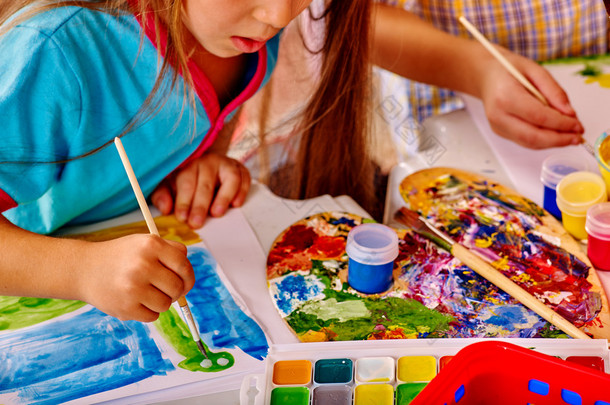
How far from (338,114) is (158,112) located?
0.94 ft

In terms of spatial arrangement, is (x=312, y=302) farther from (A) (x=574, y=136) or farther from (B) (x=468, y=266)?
(A) (x=574, y=136)

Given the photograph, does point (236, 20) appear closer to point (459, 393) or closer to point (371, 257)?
point (371, 257)

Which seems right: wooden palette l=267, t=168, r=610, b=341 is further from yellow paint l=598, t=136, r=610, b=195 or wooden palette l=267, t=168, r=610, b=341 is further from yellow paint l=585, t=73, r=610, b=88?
yellow paint l=585, t=73, r=610, b=88

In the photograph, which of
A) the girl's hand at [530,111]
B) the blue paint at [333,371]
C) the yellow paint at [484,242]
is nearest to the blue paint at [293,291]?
the blue paint at [333,371]

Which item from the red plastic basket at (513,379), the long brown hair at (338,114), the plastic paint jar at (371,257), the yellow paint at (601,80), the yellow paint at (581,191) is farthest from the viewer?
the yellow paint at (601,80)

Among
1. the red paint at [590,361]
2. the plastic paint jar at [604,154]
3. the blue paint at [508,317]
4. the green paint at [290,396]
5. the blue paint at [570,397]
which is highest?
the plastic paint jar at [604,154]

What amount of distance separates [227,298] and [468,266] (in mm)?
278

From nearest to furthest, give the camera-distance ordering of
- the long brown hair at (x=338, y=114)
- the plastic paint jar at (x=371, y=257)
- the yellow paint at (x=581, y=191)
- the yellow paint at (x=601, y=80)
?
the plastic paint jar at (x=371, y=257) → the yellow paint at (x=581, y=191) → the long brown hair at (x=338, y=114) → the yellow paint at (x=601, y=80)

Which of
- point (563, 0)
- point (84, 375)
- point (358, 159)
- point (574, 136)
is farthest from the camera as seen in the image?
point (563, 0)

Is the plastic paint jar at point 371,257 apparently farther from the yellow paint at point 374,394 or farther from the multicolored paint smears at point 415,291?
the yellow paint at point 374,394

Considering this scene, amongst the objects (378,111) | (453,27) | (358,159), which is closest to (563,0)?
(453,27)

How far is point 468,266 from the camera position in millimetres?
822

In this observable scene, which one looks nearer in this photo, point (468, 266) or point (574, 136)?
point (468, 266)

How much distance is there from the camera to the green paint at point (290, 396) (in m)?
0.65
